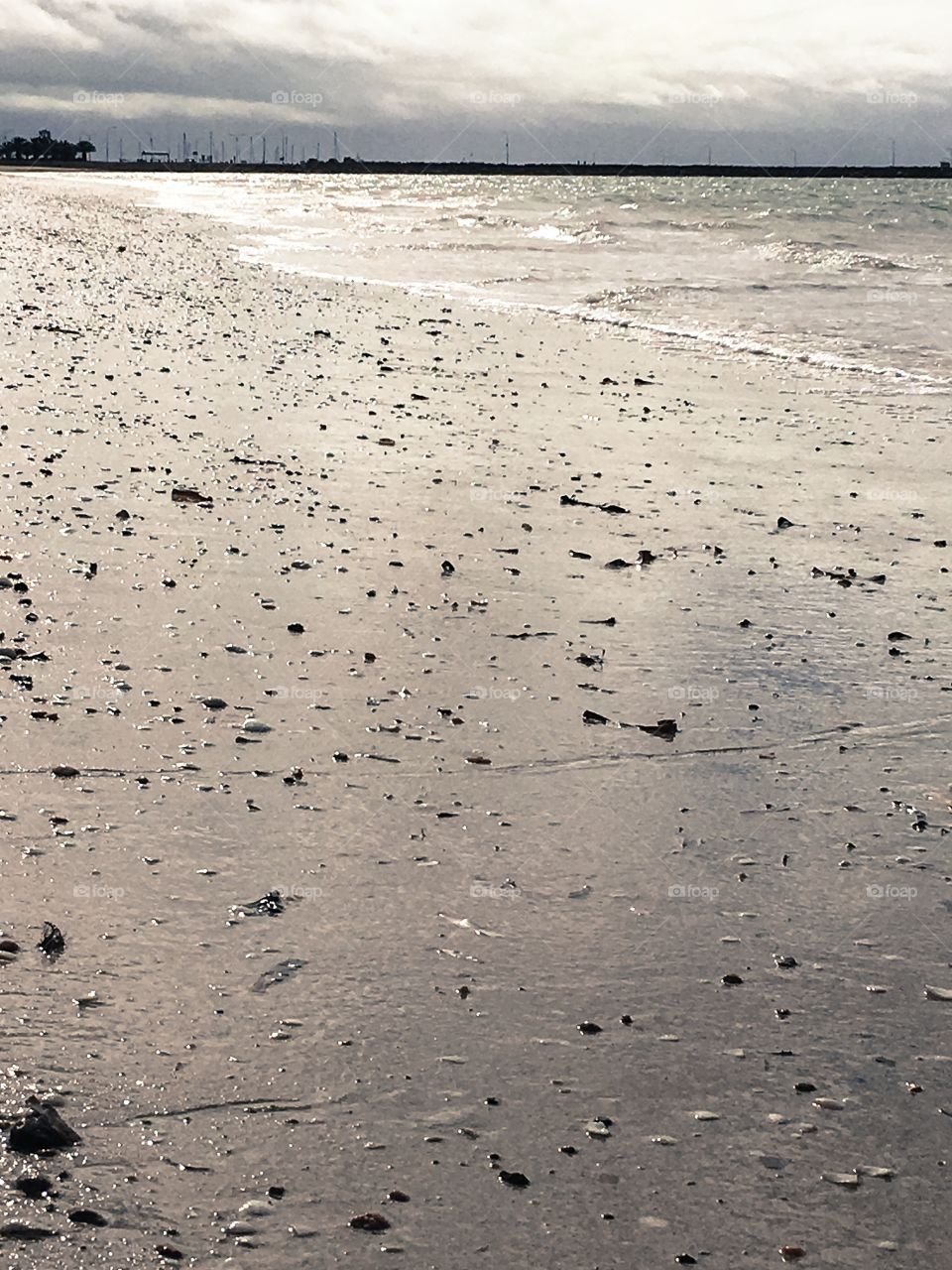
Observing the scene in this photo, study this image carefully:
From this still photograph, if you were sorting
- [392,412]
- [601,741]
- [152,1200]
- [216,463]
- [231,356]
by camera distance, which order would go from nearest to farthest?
[152,1200] → [601,741] → [216,463] → [392,412] → [231,356]

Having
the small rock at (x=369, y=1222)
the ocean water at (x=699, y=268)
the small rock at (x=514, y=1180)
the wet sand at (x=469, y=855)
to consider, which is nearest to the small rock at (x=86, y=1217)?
the wet sand at (x=469, y=855)

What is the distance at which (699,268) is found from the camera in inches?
1711

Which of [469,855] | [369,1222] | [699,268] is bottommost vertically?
[369,1222]

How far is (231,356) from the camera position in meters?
17.0

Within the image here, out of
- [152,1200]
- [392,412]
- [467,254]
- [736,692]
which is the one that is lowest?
[152,1200]

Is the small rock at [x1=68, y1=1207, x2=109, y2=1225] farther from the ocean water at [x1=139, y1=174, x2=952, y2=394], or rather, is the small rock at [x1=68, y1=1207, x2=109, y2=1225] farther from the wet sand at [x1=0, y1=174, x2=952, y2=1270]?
the ocean water at [x1=139, y1=174, x2=952, y2=394]

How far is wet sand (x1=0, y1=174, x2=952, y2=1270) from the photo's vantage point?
3.72 m

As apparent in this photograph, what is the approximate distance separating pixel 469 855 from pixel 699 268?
4024 cm

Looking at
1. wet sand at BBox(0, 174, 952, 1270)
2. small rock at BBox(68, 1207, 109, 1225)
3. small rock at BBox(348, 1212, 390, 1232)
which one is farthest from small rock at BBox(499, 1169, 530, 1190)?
small rock at BBox(68, 1207, 109, 1225)

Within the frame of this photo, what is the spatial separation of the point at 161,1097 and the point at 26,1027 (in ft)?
1.74

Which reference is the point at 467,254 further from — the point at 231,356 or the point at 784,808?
the point at 784,808

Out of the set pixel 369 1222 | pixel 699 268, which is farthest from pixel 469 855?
pixel 699 268

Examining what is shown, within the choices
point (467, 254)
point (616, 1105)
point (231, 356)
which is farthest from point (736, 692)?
point (467, 254)

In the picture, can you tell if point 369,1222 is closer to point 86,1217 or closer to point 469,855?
point 86,1217
